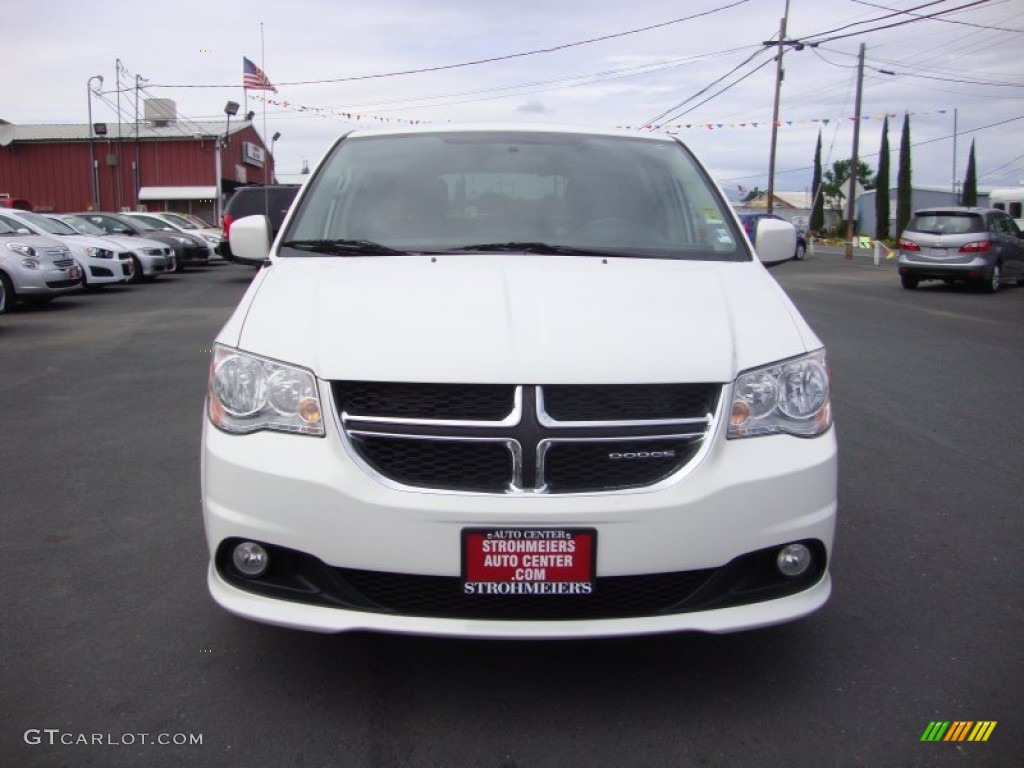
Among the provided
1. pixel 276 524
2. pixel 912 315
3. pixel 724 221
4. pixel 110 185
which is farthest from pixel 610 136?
pixel 110 185

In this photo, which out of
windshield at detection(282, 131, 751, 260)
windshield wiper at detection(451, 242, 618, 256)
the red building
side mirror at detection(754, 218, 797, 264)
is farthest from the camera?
the red building

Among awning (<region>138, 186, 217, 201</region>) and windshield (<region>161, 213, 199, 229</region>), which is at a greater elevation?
awning (<region>138, 186, 217, 201</region>)

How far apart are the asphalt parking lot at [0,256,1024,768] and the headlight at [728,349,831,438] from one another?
798mm

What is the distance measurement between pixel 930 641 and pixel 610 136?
8.20ft

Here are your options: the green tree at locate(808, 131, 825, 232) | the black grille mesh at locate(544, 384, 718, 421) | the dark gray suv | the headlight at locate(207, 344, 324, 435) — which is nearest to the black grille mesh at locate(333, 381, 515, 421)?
the black grille mesh at locate(544, 384, 718, 421)

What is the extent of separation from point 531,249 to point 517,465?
1.27 m

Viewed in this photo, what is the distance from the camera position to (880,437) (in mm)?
6316

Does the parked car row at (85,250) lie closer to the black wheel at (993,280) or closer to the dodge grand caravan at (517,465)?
the dodge grand caravan at (517,465)

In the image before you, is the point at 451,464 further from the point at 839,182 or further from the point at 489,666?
the point at 839,182

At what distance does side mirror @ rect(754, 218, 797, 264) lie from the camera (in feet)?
13.4

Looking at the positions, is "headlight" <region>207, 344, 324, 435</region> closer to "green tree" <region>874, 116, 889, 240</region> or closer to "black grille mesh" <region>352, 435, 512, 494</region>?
"black grille mesh" <region>352, 435, 512, 494</region>

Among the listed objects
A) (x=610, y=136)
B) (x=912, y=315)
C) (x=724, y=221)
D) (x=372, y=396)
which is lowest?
(x=912, y=315)

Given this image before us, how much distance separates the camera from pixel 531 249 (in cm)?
365

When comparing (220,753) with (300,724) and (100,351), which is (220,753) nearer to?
(300,724)
